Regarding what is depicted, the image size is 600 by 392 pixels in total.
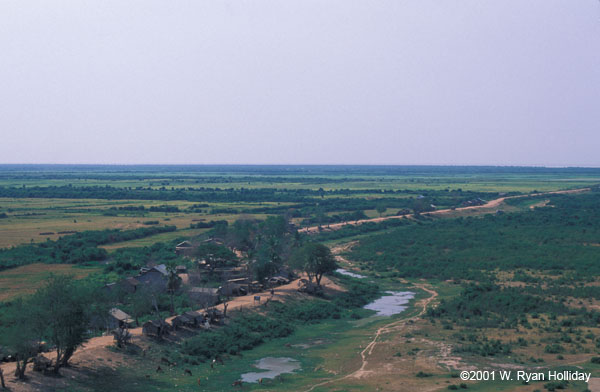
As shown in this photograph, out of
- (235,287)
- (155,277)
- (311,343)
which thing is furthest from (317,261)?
(155,277)

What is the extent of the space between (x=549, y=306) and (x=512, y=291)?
525 cm

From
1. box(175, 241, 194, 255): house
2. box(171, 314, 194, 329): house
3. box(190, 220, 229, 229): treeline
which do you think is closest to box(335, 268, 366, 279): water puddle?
box(175, 241, 194, 255): house

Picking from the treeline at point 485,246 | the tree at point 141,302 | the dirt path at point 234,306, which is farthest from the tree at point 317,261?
the tree at point 141,302

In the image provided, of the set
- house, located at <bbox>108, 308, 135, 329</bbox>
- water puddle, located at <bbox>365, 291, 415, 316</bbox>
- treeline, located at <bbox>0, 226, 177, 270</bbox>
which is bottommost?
water puddle, located at <bbox>365, 291, 415, 316</bbox>

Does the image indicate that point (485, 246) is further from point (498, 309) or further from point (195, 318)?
point (195, 318)

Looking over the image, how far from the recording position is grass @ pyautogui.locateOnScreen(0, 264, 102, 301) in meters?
49.4

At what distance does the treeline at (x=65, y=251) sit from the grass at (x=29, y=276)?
2506 millimetres

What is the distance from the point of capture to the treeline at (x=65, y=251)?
6600 cm

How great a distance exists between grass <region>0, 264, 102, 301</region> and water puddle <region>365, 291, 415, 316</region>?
1205 inches

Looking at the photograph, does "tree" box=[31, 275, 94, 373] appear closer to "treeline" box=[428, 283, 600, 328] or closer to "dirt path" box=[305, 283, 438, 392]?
"dirt path" box=[305, 283, 438, 392]

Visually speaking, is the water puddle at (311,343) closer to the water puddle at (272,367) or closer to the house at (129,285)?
the water puddle at (272,367)

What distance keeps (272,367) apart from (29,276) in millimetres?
36477

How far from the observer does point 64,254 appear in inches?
2699

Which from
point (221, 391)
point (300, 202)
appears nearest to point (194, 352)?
point (221, 391)
